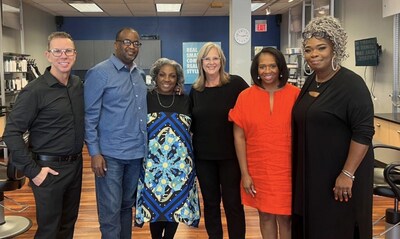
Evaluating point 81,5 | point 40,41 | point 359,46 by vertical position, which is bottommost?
point 359,46

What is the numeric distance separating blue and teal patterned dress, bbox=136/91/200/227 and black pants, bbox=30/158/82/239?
45cm

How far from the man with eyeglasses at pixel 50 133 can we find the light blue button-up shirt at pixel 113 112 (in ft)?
0.26

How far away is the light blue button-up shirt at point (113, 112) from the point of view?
96.0 inches

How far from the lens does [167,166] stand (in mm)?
2621

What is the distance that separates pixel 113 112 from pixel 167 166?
0.50 meters

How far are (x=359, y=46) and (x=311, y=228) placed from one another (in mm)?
4677

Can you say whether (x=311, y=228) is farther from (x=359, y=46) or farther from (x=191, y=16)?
(x=191, y=16)

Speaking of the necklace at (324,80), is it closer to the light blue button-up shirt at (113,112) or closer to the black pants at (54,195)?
the light blue button-up shirt at (113,112)

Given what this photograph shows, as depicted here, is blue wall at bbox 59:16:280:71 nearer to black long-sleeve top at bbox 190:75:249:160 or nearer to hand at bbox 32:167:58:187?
black long-sleeve top at bbox 190:75:249:160

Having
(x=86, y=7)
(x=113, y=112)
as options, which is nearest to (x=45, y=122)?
(x=113, y=112)

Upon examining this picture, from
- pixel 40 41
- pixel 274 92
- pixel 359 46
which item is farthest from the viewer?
pixel 40 41

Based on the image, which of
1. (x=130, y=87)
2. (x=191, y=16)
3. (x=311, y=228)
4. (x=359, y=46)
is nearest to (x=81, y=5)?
(x=191, y=16)

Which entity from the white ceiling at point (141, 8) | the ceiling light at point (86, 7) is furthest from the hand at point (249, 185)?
the ceiling light at point (86, 7)

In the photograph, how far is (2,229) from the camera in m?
3.40
